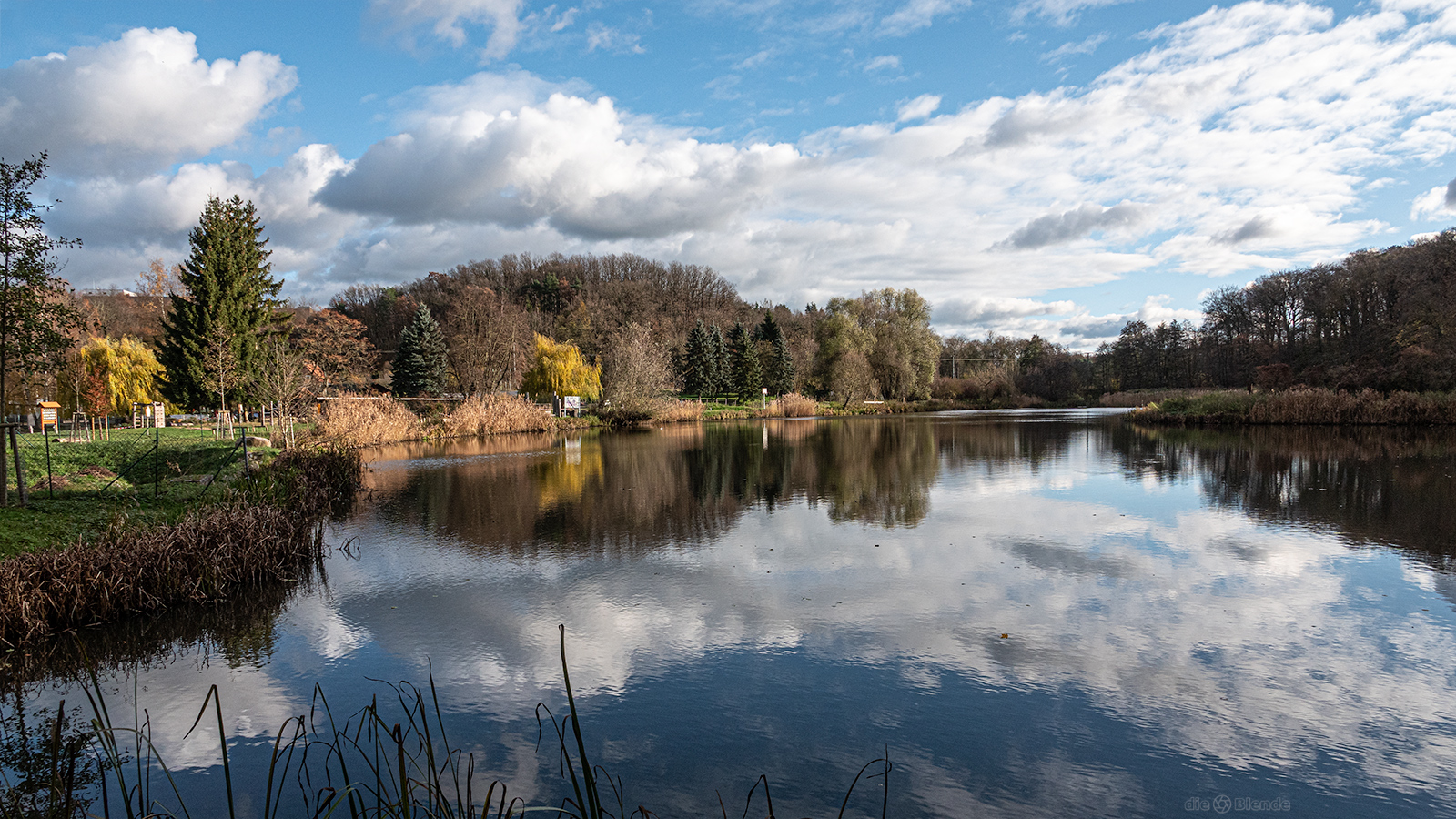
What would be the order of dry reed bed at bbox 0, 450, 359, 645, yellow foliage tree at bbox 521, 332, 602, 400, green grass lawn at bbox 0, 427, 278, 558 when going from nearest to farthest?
1. dry reed bed at bbox 0, 450, 359, 645
2. green grass lawn at bbox 0, 427, 278, 558
3. yellow foliage tree at bbox 521, 332, 602, 400

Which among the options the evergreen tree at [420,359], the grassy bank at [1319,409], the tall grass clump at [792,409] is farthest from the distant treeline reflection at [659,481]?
the tall grass clump at [792,409]

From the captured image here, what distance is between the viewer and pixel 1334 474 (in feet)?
45.4

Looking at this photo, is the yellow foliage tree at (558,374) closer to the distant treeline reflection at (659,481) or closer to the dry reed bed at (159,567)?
the distant treeline reflection at (659,481)

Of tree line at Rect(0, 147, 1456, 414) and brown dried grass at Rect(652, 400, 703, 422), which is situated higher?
tree line at Rect(0, 147, 1456, 414)

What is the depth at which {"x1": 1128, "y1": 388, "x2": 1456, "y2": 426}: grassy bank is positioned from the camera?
24141 millimetres

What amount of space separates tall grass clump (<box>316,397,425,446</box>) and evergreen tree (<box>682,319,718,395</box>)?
24624 mm

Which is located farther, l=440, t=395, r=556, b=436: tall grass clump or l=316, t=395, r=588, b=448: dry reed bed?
l=440, t=395, r=556, b=436: tall grass clump

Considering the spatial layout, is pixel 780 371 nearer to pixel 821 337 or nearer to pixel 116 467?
pixel 821 337

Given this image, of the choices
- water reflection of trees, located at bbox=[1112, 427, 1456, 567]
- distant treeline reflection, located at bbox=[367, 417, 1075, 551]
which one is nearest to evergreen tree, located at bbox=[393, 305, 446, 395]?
distant treeline reflection, located at bbox=[367, 417, 1075, 551]

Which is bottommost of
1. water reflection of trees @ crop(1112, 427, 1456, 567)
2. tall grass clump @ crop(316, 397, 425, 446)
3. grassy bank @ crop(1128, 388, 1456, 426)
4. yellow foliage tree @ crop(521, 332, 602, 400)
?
water reflection of trees @ crop(1112, 427, 1456, 567)

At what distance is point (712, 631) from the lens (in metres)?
5.83

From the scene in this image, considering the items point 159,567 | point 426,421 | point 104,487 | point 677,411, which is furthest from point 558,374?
point 159,567

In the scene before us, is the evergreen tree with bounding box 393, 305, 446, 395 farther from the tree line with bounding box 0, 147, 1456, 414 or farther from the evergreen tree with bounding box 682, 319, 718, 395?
the evergreen tree with bounding box 682, 319, 718, 395

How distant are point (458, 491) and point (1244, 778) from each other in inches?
491
